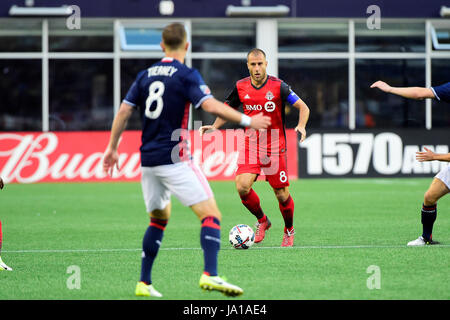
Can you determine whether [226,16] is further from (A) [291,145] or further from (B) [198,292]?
(B) [198,292]

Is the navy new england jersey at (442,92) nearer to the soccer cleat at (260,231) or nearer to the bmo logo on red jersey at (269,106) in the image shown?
the bmo logo on red jersey at (269,106)

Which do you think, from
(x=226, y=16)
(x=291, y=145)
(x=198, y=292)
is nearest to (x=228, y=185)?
(x=291, y=145)

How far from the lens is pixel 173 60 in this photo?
6750 mm

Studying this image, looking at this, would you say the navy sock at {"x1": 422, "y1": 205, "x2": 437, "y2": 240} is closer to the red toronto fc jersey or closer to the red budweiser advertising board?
the red toronto fc jersey

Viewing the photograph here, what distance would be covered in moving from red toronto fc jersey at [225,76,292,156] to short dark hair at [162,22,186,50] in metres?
3.58

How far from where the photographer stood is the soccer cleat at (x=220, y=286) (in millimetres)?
6371

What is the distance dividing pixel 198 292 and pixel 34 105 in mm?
19548

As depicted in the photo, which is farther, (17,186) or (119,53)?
(119,53)

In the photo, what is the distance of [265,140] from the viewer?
34.2 feet

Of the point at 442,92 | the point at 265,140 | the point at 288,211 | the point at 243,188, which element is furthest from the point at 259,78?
the point at 442,92

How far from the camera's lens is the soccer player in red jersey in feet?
33.1

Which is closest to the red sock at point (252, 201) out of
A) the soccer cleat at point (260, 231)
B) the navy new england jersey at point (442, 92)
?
the soccer cleat at point (260, 231)

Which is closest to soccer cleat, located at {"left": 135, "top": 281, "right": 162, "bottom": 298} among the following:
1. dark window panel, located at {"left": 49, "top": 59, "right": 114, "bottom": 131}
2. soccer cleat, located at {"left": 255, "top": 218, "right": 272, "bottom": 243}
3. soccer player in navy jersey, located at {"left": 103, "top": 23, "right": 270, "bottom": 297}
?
soccer player in navy jersey, located at {"left": 103, "top": 23, "right": 270, "bottom": 297}

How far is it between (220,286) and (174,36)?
75.9 inches
